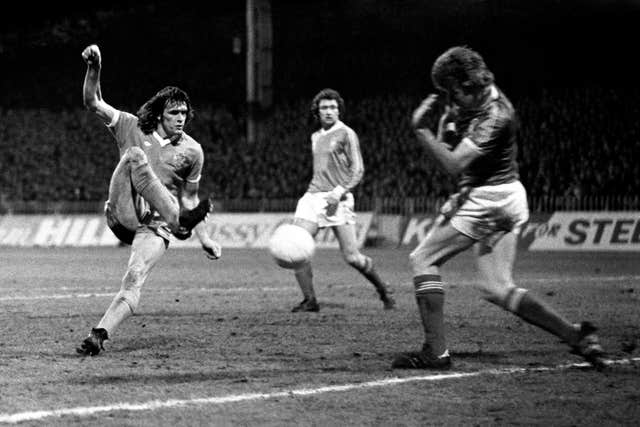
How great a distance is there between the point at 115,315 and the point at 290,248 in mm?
1892

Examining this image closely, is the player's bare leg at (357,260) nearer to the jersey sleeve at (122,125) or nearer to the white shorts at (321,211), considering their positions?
the white shorts at (321,211)

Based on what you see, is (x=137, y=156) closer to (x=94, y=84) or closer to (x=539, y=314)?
(x=94, y=84)

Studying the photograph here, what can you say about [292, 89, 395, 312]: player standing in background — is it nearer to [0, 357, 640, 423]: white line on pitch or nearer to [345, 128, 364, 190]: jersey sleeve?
[345, 128, 364, 190]: jersey sleeve

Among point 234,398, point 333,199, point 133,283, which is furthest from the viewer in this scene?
point 333,199

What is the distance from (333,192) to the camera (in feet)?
40.9

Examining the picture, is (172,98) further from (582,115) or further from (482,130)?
(582,115)

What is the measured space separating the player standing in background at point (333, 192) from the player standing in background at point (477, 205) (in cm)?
465

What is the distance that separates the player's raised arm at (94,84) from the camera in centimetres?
859

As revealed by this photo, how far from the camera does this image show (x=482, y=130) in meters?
7.45

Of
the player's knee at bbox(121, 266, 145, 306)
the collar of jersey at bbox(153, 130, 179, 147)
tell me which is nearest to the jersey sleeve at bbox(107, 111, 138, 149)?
the collar of jersey at bbox(153, 130, 179, 147)

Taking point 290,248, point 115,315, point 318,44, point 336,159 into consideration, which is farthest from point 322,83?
point 115,315

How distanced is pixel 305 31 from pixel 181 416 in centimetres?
5199

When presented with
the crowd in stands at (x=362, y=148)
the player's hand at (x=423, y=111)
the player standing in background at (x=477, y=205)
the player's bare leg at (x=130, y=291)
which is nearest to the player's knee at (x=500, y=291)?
the player standing in background at (x=477, y=205)

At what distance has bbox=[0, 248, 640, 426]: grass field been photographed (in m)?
6.09
